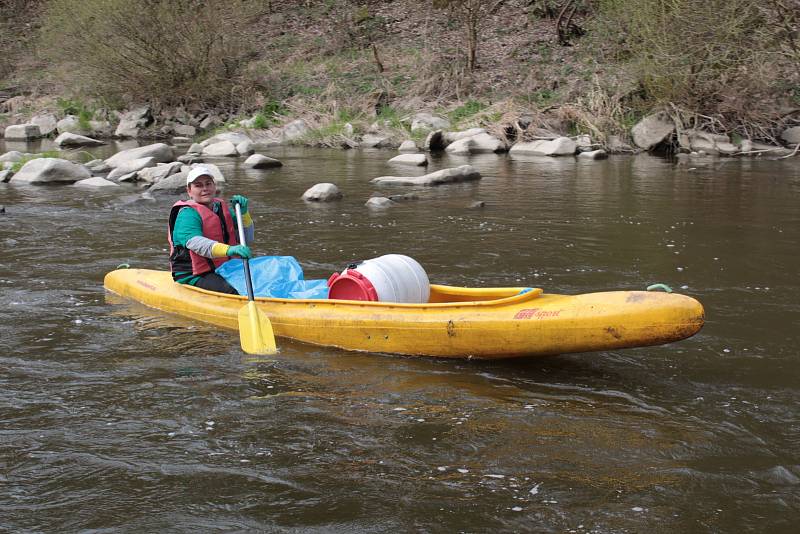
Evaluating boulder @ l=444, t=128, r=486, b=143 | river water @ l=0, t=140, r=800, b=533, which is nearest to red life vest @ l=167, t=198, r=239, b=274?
river water @ l=0, t=140, r=800, b=533

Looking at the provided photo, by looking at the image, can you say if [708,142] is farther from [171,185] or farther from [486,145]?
[171,185]

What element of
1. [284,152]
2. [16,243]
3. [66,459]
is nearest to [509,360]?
[66,459]

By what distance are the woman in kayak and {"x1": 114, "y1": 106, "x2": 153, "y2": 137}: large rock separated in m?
15.3

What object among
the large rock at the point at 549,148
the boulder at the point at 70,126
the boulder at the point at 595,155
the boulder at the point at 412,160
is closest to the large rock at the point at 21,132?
the boulder at the point at 70,126

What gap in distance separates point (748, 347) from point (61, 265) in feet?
17.4

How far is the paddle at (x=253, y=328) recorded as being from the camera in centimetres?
507

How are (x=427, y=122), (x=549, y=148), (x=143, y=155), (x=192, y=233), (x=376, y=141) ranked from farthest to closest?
(x=427, y=122) → (x=376, y=141) → (x=549, y=148) → (x=143, y=155) → (x=192, y=233)

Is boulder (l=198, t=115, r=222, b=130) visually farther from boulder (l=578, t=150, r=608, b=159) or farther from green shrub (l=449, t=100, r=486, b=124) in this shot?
boulder (l=578, t=150, r=608, b=159)

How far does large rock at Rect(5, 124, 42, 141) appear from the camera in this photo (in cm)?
1997

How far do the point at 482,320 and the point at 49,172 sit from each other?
30.9 feet

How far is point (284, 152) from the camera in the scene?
1698 cm

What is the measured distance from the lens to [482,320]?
4.66 m

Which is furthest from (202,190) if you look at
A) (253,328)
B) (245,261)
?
(253,328)

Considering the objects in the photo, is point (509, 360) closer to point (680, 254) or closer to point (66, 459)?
point (66, 459)
